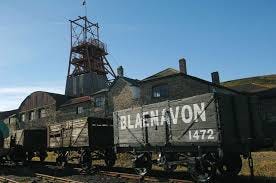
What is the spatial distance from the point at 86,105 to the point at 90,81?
8204 millimetres

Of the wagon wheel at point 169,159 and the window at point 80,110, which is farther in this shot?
the window at point 80,110

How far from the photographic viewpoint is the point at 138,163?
13.1 meters

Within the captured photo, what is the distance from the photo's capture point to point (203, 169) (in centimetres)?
1029

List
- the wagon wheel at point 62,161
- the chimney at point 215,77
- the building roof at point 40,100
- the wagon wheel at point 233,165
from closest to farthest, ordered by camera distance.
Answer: the wagon wheel at point 233,165, the wagon wheel at point 62,161, the chimney at point 215,77, the building roof at point 40,100

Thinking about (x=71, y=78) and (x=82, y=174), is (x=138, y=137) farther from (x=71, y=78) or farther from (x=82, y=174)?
(x=71, y=78)

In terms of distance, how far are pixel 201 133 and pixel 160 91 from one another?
24.5 m

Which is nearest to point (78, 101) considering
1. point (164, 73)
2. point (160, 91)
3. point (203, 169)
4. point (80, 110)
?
point (80, 110)

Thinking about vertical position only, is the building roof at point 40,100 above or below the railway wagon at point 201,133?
above

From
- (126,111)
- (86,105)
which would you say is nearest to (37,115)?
(86,105)

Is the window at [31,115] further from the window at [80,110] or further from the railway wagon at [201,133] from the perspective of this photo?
the railway wagon at [201,133]

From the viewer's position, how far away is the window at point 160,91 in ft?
113

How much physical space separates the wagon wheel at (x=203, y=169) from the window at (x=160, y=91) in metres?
23.7

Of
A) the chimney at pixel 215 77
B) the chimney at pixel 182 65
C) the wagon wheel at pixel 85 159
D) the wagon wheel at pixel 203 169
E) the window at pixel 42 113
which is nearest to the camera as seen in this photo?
the wagon wheel at pixel 203 169

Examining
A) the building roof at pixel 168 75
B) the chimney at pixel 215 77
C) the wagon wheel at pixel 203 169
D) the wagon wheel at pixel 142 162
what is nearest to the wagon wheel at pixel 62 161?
the wagon wheel at pixel 142 162
